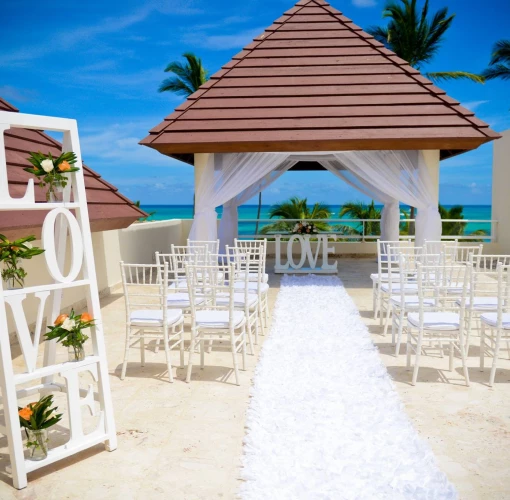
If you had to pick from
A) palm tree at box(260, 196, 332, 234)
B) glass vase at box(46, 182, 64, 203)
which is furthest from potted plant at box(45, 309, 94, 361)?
palm tree at box(260, 196, 332, 234)

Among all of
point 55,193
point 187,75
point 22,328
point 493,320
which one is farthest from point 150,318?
point 187,75

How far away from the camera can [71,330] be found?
3322 millimetres

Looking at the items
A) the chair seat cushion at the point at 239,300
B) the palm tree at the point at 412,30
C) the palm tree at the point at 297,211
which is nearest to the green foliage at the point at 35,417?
the chair seat cushion at the point at 239,300

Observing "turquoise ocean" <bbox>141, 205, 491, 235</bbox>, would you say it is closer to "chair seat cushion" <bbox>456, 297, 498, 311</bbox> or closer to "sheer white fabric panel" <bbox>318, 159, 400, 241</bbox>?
"sheer white fabric panel" <bbox>318, 159, 400, 241</bbox>

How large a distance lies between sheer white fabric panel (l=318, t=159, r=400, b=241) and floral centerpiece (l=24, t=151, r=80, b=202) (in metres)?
7.86

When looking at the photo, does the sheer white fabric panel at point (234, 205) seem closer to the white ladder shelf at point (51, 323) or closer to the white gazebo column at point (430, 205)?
the white gazebo column at point (430, 205)

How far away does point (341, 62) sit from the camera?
10.2m

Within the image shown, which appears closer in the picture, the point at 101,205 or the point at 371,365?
the point at 371,365

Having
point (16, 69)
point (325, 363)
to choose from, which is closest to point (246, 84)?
point (325, 363)

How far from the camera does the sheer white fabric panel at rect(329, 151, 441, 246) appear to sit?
9242 millimetres

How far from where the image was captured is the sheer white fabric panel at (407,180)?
924 centimetres

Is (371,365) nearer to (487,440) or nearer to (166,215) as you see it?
(487,440)

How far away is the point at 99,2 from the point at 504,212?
5298cm

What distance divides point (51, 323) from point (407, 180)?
23.2 ft
